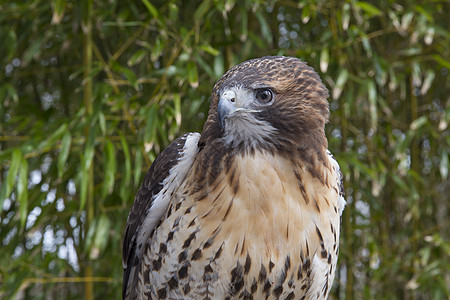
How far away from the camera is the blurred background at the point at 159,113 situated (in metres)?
2.25

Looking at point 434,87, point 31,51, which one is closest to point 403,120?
point 434,87

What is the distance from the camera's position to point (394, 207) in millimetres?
3225

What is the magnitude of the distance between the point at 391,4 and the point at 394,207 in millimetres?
1144

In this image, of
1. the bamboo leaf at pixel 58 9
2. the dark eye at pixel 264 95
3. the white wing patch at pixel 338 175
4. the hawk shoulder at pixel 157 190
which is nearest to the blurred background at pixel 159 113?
the bamboo leaf at pixel 58 9

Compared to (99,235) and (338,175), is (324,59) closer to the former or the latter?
(338,175)

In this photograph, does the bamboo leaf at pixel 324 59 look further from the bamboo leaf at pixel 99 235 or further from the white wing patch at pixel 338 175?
the bamboo leaf at pixel 99 235

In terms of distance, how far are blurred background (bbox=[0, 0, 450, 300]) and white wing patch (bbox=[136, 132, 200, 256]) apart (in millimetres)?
546

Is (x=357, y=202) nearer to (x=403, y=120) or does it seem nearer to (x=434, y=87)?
(x=403, y=120)

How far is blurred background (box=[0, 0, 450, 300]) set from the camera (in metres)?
2.25

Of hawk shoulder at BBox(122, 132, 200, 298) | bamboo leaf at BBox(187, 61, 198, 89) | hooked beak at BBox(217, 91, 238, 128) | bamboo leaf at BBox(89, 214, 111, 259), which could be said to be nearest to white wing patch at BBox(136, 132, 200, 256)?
hawk shoulder at BBox(122, 132, 200, 298)

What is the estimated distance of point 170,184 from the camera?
1.55m

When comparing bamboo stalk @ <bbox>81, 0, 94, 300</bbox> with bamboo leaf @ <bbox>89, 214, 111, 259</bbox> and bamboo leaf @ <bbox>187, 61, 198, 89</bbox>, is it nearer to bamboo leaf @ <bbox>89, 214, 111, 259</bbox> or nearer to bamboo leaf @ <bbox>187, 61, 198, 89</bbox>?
bamboo leaf @ <bbox>89, 214, 111, 259</bbox>

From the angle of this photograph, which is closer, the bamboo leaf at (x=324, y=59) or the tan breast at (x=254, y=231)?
the tan breast at (x=254, y=231)

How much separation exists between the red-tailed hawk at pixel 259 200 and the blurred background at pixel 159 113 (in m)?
0.72
